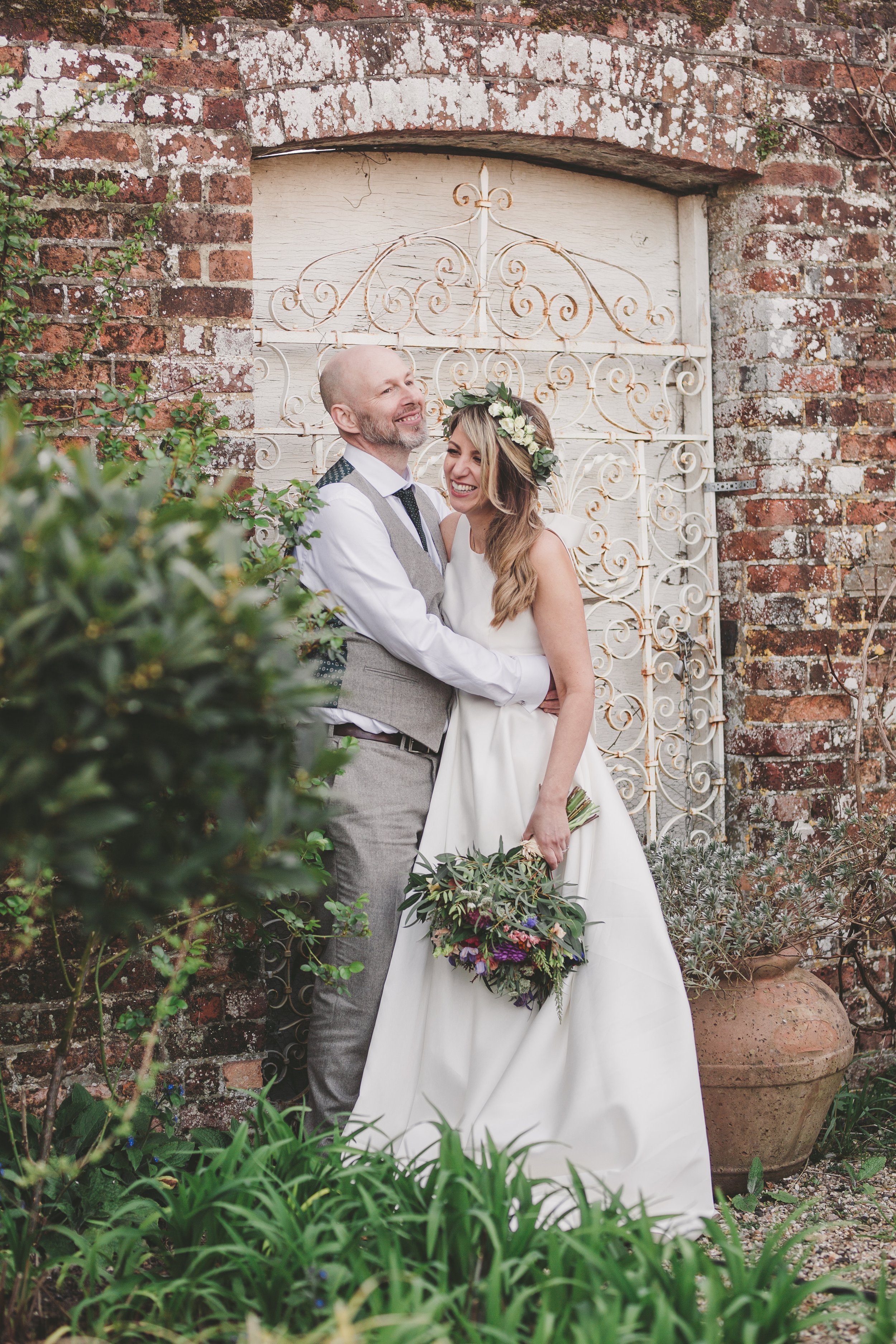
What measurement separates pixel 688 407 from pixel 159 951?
259 centimetres

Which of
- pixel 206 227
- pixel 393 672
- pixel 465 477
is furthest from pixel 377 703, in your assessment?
pixel 206 227

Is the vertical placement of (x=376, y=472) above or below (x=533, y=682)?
above

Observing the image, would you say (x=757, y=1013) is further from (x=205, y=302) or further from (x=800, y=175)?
(x=800, y=175)

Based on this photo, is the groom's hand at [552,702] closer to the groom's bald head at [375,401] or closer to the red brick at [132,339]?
the groom's bald head at [375,401]

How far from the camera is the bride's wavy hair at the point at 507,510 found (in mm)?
2930

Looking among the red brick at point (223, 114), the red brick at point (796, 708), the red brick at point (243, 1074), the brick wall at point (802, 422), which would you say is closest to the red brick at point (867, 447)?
the brick wall at point (802, 422)

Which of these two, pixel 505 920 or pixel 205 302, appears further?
pixel 205 302

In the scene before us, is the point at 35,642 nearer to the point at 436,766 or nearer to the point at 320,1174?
the point at 320,1174

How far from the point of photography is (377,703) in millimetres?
2943

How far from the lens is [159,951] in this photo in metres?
2.33

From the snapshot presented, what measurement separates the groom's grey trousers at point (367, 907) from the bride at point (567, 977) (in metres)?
0.06

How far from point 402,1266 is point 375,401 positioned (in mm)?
2118

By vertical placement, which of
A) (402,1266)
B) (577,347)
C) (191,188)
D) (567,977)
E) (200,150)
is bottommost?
(402,1266)

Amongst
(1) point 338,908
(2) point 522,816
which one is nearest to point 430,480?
(2) point 522,816
